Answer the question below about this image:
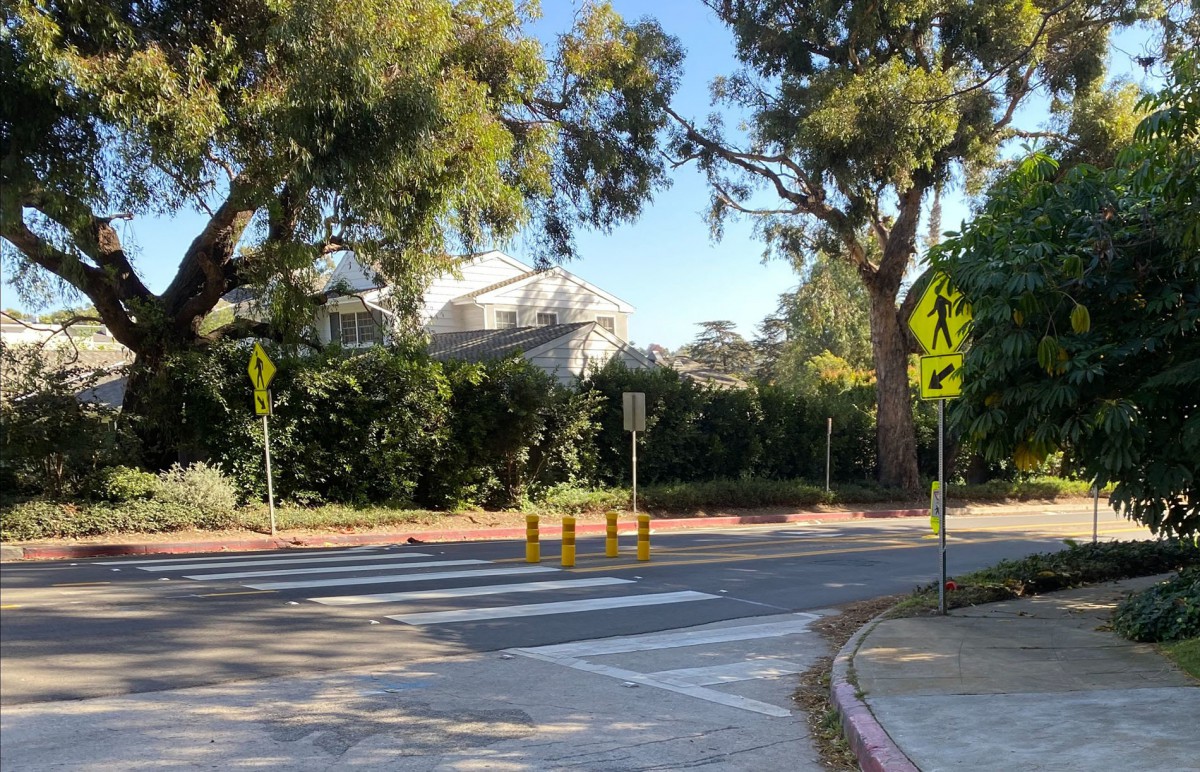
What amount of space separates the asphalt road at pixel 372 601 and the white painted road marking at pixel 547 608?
23 millimetres

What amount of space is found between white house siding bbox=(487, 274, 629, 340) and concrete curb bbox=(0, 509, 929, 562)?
1276 centimetres

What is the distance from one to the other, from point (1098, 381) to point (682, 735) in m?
4.92

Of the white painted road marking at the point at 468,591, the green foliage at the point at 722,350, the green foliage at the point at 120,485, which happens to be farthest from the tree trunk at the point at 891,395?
the green foliage at the point at 722,350

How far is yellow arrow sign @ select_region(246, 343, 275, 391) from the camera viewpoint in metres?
18.0

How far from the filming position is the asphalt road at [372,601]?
8.02 metres

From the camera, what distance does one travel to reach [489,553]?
1612 centimetres

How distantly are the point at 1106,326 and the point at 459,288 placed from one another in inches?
1125

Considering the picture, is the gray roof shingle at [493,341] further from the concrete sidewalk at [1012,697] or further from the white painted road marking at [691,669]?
the concrete sidewalk at [1012,697]

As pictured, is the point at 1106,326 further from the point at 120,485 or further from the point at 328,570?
the point at 120,485

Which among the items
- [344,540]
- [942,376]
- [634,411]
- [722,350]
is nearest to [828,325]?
[722,350]

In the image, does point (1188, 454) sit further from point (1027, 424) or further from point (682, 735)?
point (682, 735)

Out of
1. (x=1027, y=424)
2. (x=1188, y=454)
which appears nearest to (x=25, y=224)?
(x=1027, y=424)

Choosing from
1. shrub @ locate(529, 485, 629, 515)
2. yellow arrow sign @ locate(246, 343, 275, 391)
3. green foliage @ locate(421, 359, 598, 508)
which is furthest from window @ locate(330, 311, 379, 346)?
yellow arrow sign @ locate(246, 343, 275, 391)

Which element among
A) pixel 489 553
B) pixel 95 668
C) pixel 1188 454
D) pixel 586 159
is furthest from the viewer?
pixel 586 159
